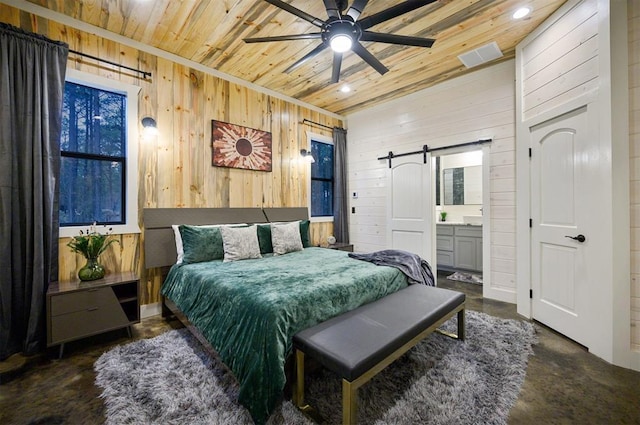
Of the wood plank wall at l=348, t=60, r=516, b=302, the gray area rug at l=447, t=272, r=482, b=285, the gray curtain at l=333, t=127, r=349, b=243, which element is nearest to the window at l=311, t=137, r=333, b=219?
the gray curtain at l=333, t=127, r=349, b=243

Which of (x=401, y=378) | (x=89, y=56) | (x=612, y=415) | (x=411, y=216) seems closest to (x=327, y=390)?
(x=401, y=378)

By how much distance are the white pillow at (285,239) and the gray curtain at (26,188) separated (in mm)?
2055

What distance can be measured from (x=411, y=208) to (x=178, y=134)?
3501 millimetres

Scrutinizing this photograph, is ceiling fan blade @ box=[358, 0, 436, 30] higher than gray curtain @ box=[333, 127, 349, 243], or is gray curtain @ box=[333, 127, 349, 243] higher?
ceiling fan blade @ box=[358, 0, 436, 30]

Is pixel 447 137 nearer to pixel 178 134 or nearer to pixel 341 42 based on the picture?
pixel 341 42

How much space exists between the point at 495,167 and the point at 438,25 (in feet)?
6.16

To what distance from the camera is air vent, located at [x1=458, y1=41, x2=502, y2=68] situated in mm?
3053

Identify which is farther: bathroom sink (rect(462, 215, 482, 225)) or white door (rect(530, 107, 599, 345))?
bathroom sink (rect(462, 215, 482, 225))

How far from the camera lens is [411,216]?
4.33 meters

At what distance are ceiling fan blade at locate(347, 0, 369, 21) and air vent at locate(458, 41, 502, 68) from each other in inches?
75.3

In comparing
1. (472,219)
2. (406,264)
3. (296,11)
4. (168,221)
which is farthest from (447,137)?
(168,221)

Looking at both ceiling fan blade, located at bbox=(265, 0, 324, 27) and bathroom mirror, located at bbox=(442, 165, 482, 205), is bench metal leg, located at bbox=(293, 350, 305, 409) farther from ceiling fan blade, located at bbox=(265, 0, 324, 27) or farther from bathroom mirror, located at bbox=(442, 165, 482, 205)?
bathroom mirror, located at bbox=(442, 165, 482, 205)

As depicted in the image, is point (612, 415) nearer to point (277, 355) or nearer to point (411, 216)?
point (277, 355)

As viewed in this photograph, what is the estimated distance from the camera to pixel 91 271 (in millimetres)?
2457
